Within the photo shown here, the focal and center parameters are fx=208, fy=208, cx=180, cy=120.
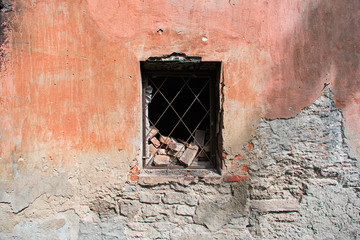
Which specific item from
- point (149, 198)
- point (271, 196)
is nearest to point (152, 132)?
point (149, 198)

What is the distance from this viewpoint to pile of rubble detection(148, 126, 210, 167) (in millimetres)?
2145

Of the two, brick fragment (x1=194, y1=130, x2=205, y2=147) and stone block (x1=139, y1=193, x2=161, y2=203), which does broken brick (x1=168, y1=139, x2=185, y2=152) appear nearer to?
brick fragment (x1=194, y1=130, x2=205, y2=147)

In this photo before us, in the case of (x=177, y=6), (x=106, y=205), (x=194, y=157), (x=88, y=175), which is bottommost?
(x=106, y=205)

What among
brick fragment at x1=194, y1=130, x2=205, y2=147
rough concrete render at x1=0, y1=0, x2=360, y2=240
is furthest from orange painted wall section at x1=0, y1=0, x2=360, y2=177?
brick fragment at x1=194, y1=130, x2=205, y2=147

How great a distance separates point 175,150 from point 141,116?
0.52 meters

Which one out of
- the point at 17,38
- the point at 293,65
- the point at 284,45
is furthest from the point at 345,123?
the point at 17,38

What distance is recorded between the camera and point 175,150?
2.21 metres

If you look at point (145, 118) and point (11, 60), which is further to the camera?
point (145, 118)

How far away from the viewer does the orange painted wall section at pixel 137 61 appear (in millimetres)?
1878

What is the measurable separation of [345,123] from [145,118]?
192 cm

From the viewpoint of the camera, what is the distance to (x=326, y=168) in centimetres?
196

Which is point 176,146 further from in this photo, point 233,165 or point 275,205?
point 275,205

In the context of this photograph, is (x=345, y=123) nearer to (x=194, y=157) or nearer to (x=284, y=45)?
(x=284, y=45)

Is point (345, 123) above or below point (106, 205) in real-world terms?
above
